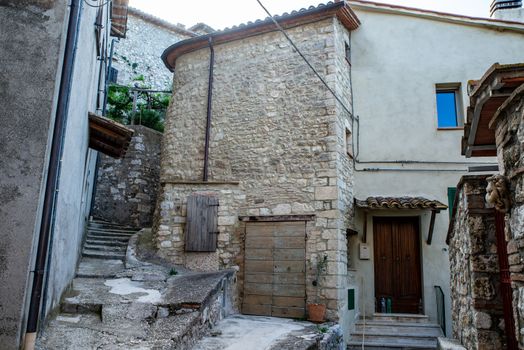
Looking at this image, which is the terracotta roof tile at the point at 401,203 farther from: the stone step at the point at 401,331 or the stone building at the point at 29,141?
the stone building at the point at 29,141

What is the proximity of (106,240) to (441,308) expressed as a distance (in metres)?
7.08

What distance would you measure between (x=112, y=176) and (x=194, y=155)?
163 inches

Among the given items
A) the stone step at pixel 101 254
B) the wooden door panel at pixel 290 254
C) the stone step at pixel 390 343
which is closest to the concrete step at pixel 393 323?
the stone step at pixel 390 343

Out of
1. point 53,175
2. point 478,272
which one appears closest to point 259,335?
point 478,272

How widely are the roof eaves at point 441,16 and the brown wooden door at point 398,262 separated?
433 cm

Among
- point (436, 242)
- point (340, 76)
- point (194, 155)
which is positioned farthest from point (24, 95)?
point (436, 242)

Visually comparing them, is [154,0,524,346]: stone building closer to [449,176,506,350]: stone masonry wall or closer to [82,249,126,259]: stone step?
[82,249,126,259]: stone step

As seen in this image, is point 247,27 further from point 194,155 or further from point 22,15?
point 22,15

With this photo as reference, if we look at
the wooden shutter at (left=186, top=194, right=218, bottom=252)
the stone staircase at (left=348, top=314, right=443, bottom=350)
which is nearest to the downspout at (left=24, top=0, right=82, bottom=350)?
the wooden shutter at (left=186, top=194, right=218, bottom=252)

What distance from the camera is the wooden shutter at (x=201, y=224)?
845 centimetres

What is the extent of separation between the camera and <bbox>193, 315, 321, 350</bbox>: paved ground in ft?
17.5

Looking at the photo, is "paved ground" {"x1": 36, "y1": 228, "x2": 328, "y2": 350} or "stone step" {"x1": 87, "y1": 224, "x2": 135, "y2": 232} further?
"stone step" {"x1": 87, "y1": 224, "x2": 135, "y2": 232}

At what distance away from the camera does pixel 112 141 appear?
664 centimetres

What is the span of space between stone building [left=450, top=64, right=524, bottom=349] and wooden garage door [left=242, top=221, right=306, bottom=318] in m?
2.81
